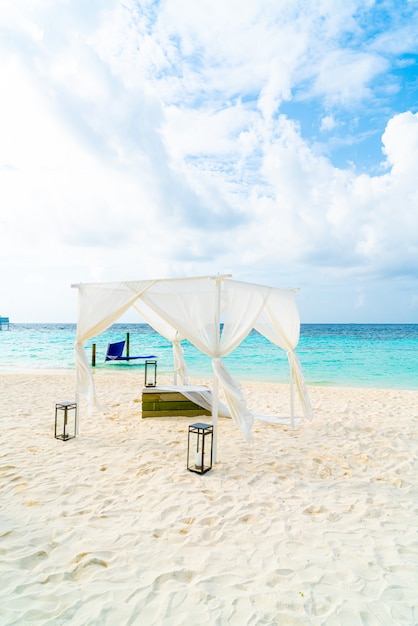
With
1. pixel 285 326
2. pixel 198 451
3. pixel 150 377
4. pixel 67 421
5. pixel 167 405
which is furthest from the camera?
pixel 150 377

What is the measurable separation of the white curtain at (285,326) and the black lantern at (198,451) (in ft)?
5.69

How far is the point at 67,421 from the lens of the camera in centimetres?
441

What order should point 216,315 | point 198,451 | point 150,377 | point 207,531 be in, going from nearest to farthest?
point 207,531
point 198,451
point 216,315
point 150,377

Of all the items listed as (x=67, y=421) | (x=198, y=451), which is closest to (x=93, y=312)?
(x=67, y=421)

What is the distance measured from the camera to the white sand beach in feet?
5.69

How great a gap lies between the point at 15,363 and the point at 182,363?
39.4ft

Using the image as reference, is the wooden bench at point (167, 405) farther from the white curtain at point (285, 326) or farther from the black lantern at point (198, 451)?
the black lantern at point (198, 451)

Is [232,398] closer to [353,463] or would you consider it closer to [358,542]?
[353,463]

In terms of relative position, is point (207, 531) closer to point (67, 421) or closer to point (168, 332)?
point (67, 421)

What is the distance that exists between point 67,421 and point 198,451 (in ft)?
6.32

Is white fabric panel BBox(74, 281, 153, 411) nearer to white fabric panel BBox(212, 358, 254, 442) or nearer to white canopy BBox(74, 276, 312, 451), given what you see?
white canopy BBox(74, 276, 312, 451)

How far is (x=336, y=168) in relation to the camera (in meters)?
8.03

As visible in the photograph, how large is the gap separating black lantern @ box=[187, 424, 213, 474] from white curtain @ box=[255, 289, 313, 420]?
1.74 meters

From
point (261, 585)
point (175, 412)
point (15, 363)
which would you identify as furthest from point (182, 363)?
point (15, 363)
